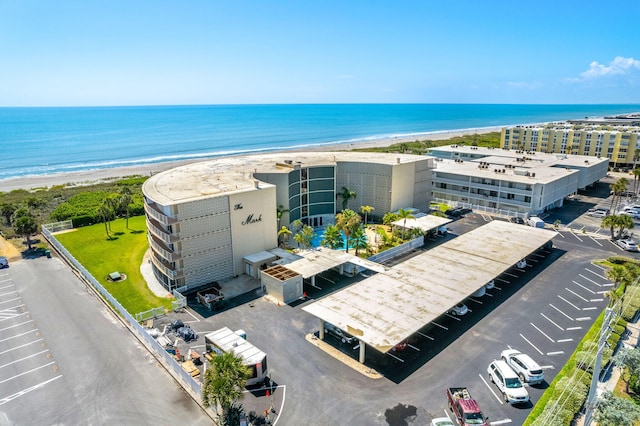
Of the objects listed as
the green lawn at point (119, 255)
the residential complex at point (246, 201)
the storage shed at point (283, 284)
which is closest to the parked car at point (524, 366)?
the storage shed at point (283, 284)

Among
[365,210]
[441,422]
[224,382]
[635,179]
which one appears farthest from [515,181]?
[224,382]

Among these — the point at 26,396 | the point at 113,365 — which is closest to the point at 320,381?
the point at 113,365

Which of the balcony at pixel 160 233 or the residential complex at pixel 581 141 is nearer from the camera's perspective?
the balcony at pixel 160 233

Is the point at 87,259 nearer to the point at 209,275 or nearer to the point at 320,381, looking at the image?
the point at 209,275

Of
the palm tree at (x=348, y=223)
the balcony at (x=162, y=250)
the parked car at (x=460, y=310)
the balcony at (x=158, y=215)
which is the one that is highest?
the balcony at (x=158, y=215)

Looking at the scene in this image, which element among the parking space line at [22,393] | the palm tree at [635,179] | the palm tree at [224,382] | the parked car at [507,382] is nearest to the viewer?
the palm tree at [224,382]

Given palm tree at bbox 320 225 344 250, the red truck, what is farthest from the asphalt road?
palm tree at bbox 320 225 344 250

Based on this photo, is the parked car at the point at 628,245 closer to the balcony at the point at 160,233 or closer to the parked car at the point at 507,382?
the parked car at the point at 507,382
